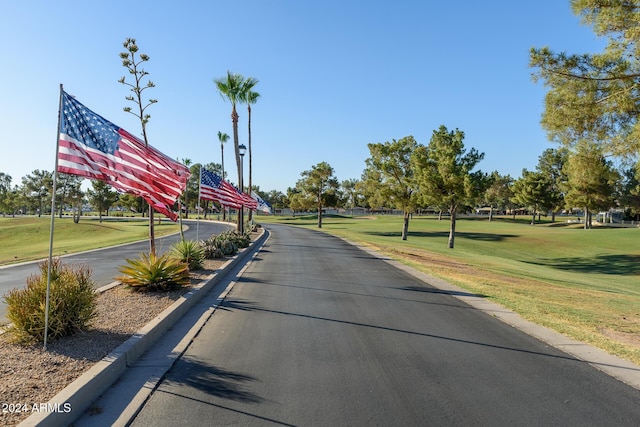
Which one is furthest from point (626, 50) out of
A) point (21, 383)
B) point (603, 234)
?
point (603, 234)

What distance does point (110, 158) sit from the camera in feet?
24.4

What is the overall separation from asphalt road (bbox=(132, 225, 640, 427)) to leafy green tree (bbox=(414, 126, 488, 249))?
25559 millimetres

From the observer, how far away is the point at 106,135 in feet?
24.1

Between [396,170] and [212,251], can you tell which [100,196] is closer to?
[396,170]

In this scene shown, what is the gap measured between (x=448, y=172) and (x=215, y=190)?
20491 millimetres

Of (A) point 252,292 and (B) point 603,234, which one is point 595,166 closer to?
(A) point 252,292

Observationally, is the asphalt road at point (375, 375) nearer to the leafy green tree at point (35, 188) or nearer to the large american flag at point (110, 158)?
the large american flag at point (110, 158)

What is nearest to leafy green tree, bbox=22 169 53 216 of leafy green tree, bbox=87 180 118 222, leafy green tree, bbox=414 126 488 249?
leafy green tree, bbox=87 180 118 222

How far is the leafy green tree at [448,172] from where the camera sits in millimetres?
32781

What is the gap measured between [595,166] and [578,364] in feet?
26.6

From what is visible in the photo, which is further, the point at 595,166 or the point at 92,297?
the point at 595,166

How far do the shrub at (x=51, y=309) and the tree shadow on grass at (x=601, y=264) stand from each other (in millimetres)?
30117

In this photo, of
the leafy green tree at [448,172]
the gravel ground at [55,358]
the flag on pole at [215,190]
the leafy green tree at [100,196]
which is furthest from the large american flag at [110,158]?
the leafy green tree at [100,196]

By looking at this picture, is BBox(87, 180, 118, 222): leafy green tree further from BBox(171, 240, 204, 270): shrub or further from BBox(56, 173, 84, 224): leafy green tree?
BBox(171, 240, 204, 270): shrub
